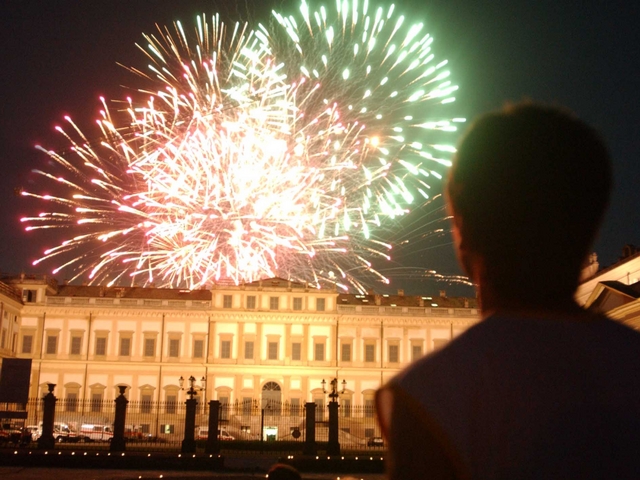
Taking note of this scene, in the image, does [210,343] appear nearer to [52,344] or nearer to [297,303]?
[297,303]

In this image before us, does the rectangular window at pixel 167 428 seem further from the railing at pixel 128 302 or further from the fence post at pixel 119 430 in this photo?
the fence post at pixel 119 430

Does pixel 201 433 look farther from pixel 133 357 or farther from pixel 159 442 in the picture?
pixel 133 357

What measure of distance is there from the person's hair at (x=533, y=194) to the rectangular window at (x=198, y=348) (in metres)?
46.1

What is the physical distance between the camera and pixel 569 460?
0.87 m

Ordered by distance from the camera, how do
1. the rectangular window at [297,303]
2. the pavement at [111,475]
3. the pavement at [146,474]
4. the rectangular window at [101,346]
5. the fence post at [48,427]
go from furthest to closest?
1. the rectangular window at [297,303]
2. the rectangular window at [101,346]
3. the fence post at [48,427]
4. the pavement at [146,474]
5. the pavement at [111,475]

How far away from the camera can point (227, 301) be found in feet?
152

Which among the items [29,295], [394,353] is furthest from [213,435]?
[29,295]

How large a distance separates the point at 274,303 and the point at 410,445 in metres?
45.7

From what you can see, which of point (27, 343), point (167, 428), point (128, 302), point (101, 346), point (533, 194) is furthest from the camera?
point (128, 302)

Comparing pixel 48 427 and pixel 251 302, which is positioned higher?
pixel 251 302

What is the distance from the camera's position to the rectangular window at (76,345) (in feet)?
150

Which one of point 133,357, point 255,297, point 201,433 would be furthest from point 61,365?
point 201,433

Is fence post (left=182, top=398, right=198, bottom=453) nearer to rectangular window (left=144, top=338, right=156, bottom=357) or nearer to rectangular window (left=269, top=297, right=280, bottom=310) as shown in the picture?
rectangular window (left=269, top=297, right=280, bottom=310)

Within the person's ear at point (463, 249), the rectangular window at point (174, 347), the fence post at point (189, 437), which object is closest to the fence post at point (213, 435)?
the fence post at point (189, 437)
